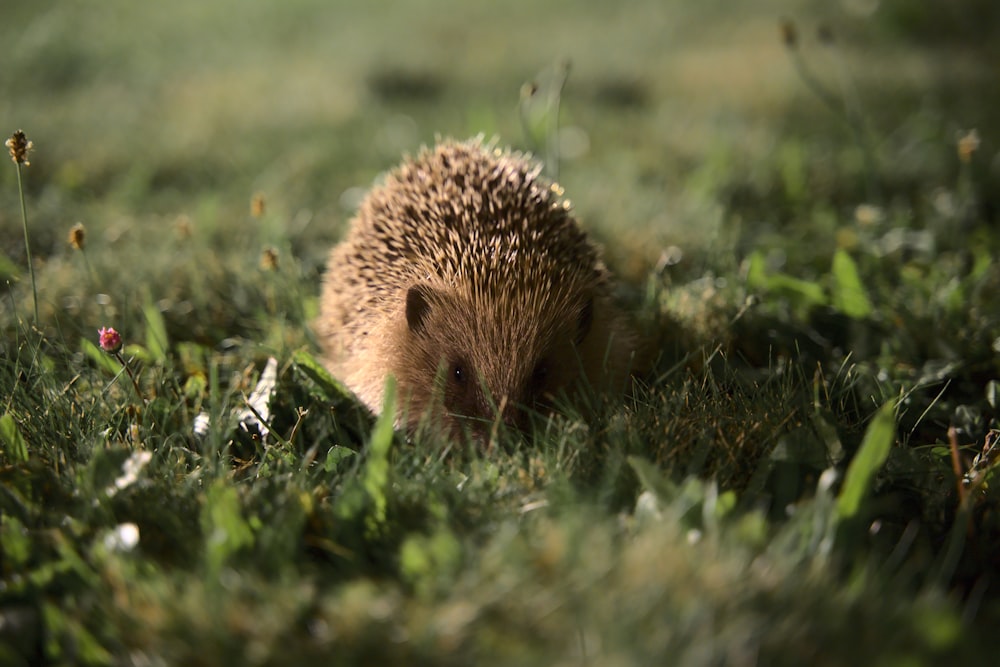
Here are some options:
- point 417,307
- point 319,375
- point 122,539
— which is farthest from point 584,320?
point 122,539

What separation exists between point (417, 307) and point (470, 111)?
3168mm

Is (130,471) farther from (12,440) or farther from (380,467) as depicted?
(380,467)

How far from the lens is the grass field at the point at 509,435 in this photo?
4.96ft

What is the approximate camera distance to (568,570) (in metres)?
1.56

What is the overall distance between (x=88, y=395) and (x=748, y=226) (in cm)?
343

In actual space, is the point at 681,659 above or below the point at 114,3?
below

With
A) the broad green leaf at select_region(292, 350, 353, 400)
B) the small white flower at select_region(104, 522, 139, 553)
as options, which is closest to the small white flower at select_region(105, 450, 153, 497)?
the small white flower at select_region(104, 522, 139, 553)

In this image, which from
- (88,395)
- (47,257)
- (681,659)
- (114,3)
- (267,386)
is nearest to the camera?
(681,659)

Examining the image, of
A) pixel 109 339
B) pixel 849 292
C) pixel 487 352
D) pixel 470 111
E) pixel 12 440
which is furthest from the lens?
pixel 470 111

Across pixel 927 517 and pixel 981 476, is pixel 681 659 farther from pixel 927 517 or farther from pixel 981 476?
pixel 981 476

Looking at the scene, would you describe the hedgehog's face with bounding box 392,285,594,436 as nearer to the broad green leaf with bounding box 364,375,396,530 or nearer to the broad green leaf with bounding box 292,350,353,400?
the broad green leaf with bounding box 292,350,353,400

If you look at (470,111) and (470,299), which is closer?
(470,299)

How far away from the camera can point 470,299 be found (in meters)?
2.78

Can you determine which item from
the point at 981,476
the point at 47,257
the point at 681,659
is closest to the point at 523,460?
the point at 681,659
